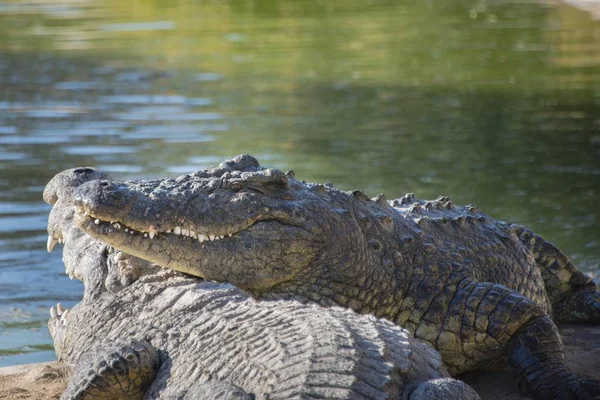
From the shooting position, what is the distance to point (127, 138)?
11.8 metres

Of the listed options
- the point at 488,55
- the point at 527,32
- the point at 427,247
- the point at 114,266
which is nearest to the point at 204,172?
the point at 114,266

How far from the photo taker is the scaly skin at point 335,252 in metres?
4.11

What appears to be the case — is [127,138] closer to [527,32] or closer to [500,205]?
[500,205]

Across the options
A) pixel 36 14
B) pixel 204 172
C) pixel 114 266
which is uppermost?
pixel 204 172

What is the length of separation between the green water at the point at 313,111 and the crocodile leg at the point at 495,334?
8.06 ft

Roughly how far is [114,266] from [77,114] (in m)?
9.24

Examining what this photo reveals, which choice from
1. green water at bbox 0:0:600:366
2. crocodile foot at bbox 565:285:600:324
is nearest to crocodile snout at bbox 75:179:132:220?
green water at bbox 0:0:600:366

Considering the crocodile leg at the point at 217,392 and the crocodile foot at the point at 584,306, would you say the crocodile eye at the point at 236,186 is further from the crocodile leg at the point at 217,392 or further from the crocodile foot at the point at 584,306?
the crocodile foot at the point at 584,306

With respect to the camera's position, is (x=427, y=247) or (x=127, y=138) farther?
(x=127, y=138)

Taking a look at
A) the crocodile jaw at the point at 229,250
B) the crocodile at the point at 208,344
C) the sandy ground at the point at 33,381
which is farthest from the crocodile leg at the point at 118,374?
the sandy ground at the point at 33,381

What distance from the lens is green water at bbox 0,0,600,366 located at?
866cm

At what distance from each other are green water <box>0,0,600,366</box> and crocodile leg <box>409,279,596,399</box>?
2456mm

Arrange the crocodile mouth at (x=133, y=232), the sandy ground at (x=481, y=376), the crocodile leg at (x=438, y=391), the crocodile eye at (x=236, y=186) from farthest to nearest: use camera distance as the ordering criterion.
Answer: the sandy ground at (x=481, y=376) → the crocodile eye at (x=236, y=186) → the crocodile mouth at (x=133, y=232) → the crocodile leg at (x=438, y=391)

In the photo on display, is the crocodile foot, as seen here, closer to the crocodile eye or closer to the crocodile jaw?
the crocodile jaw
